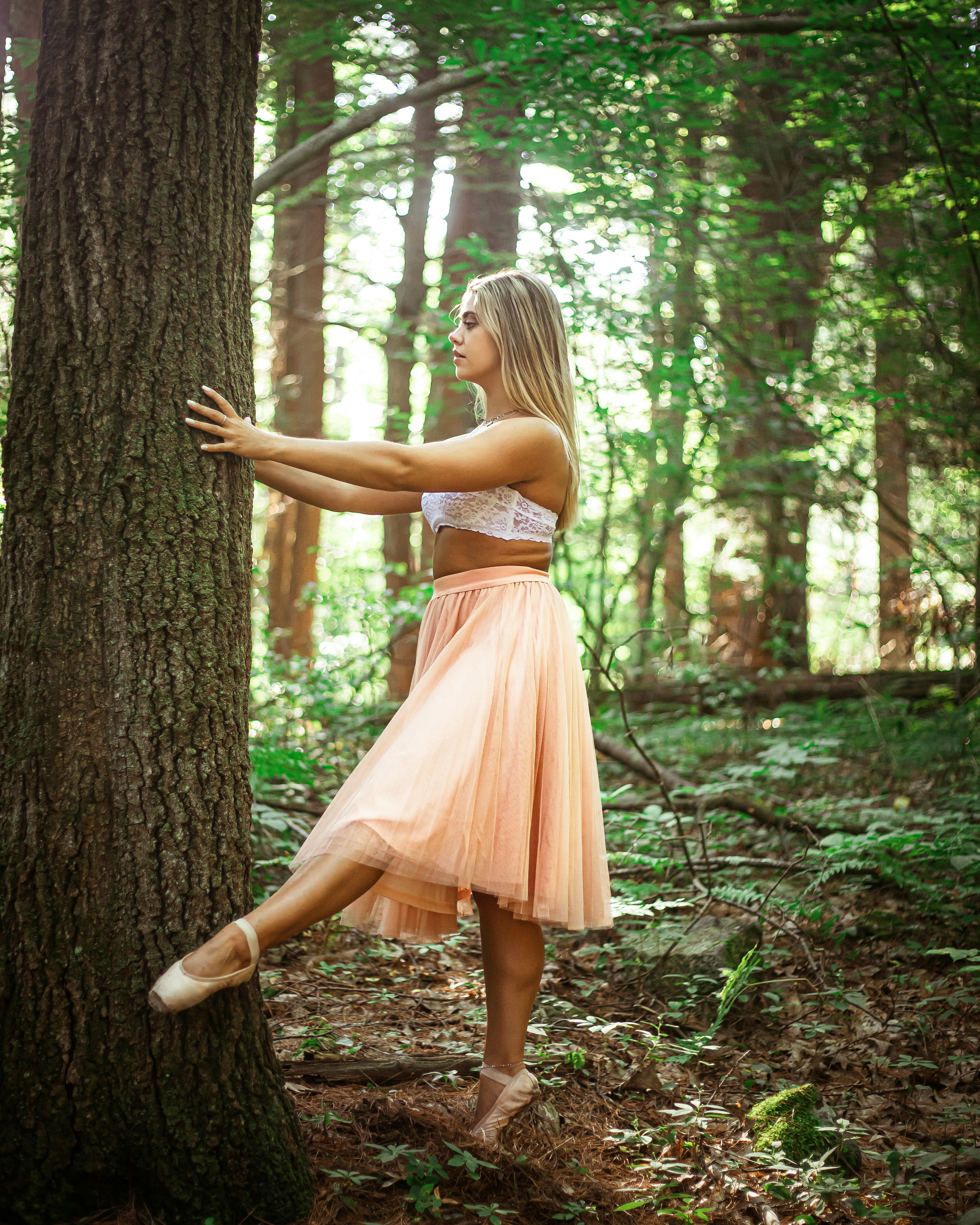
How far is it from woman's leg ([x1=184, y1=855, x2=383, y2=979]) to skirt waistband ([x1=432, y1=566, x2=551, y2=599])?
2.72 ft

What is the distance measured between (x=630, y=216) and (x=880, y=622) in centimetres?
467

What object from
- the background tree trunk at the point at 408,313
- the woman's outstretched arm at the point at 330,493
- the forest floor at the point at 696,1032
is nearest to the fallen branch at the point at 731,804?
the forest floor at the point at 696,1032

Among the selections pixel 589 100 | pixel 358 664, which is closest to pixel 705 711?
pixel 358 664

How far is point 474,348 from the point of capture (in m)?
2.63

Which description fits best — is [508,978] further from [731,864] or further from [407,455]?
[731,864]

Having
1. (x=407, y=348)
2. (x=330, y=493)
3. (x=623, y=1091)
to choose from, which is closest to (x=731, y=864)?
(x=623, y=1091)

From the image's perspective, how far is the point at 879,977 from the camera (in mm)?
3588

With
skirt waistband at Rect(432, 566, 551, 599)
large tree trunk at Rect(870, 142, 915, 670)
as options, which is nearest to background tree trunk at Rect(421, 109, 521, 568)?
skirt waistband at Rect(432, 566, 551, 599)

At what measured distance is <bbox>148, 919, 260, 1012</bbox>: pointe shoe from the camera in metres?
1.81

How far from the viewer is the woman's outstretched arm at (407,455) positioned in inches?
81.9

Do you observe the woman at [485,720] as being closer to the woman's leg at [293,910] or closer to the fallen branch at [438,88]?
the woman's leg at [293,910]

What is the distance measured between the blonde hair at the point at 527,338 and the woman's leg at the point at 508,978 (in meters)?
1.31

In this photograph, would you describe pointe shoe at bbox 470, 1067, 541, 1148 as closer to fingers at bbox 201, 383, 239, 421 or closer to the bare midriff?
the bare midriff

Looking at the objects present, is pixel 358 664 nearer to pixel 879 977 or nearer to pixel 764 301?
pixel 764 301
